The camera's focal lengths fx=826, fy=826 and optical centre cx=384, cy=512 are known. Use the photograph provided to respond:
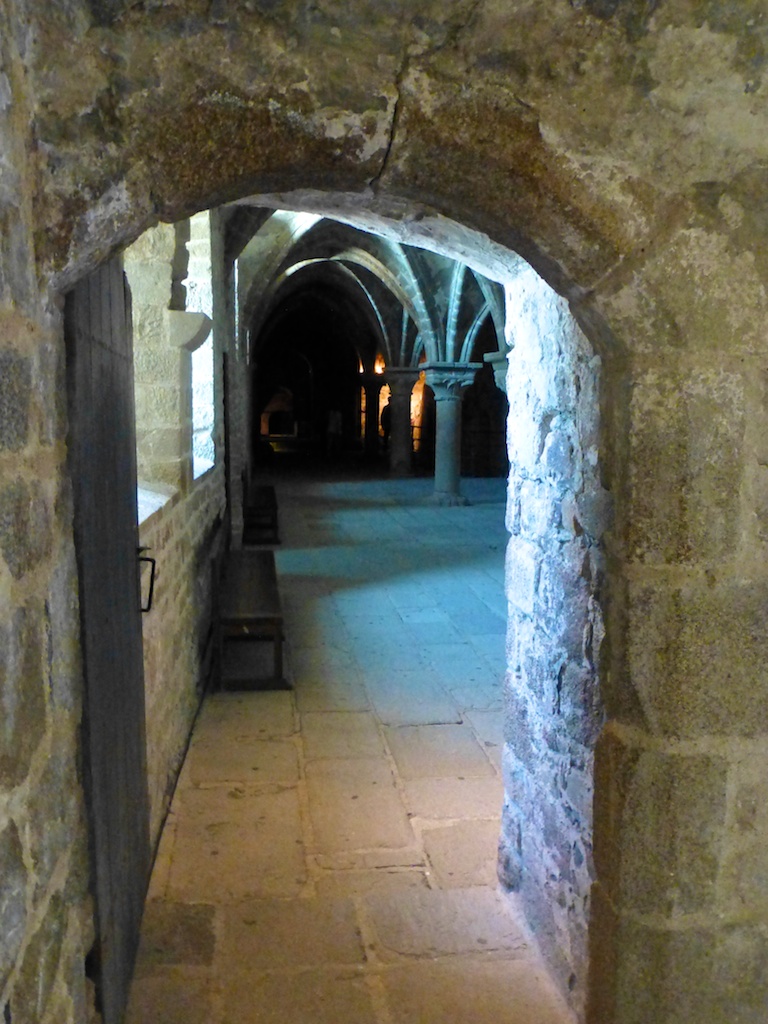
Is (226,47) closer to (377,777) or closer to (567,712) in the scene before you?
(567,712)

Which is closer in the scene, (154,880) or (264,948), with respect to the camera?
(264,948)

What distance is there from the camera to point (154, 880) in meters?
2.65

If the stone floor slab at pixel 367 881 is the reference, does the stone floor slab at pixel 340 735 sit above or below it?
above

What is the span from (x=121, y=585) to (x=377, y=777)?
1.75 meters

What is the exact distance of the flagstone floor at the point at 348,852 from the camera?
2.16 m

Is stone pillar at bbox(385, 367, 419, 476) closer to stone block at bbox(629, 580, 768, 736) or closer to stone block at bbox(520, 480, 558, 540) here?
stone block at bbox(520, 480, 558, 540)

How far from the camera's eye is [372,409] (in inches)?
886

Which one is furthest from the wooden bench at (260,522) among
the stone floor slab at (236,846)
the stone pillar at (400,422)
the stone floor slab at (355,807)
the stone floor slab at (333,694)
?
the stone pillar at (400,422)

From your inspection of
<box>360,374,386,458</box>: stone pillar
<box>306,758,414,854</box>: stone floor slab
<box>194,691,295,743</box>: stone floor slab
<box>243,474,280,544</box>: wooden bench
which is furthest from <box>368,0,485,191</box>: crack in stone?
<box>360,374,386,458</box>: stone pillar

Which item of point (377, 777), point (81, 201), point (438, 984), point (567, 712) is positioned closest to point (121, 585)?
point (81, 201)

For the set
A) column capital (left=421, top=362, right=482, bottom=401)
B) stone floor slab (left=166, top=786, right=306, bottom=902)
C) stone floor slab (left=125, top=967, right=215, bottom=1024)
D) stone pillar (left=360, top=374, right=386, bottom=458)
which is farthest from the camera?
stone pillar (left=360, top=374, right=386, bottom=458)

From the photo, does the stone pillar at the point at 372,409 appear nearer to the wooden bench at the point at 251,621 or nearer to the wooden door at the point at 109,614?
the wooden bench at the point at 251,621

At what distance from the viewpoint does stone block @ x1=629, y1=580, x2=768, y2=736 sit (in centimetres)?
167

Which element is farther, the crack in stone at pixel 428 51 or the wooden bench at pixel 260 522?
the wooden bench at pixel 260 522
